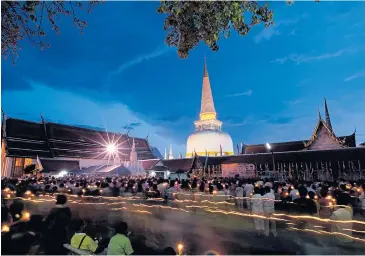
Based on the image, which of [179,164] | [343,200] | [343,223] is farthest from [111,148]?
[343,223]

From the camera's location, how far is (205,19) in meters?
5.60

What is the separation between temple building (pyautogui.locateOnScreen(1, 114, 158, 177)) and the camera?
103ft

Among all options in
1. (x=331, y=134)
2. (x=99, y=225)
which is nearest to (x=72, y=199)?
(x=99, y=225)

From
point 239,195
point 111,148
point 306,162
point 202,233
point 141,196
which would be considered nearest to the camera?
point 202,233

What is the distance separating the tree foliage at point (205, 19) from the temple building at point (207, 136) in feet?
133

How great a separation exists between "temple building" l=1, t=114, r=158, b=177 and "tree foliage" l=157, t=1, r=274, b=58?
21.0m

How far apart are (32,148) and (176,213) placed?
2931cm

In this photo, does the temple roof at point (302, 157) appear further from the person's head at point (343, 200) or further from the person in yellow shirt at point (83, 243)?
the person in yellow shirt at point (83, 243)

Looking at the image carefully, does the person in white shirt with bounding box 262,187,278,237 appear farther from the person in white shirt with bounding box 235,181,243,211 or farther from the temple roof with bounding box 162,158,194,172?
the temple roof with bounding box 162,158,194,172

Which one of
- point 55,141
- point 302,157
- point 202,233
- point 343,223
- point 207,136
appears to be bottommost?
point 202,233

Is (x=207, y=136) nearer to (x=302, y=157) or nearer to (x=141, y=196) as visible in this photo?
(x=302, y=157)

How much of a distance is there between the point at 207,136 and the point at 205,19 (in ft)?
145

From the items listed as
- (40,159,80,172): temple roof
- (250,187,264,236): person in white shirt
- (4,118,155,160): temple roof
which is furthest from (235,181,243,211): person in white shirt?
(4,118,155,160): temple roof

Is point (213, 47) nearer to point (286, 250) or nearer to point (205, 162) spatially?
point (286, 250)
